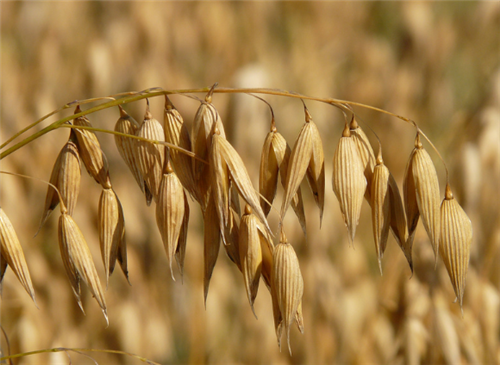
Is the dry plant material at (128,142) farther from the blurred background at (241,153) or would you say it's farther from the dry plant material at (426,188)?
the blurred background at (241,153)

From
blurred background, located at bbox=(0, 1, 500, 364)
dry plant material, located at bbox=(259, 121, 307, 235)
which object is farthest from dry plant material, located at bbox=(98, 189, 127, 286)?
blurred background, located at bbox=(0, 1, 500, 364)

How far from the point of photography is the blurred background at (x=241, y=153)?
81cm

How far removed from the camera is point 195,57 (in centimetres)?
123

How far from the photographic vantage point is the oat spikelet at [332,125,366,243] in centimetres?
41

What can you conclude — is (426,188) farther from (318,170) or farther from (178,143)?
(178,143)

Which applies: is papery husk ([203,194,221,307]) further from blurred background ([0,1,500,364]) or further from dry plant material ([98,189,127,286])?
blurred background ([0,1,500,364])

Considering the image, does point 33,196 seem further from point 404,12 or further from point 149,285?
point 404,12

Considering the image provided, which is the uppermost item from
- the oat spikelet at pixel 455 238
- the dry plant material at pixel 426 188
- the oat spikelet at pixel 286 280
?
the dry plant material at pixel 426 188

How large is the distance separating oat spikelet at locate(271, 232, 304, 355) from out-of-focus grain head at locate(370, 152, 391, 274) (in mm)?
82

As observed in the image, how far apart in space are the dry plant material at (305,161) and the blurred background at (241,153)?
42 cm

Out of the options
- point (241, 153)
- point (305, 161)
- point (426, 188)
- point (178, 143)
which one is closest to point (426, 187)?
point (426, 188)

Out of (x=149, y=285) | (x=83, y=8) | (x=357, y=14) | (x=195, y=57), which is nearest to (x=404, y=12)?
(x=357, y=14)

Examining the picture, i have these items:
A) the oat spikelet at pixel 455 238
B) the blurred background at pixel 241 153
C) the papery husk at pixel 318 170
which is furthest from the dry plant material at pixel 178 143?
the blurred background at pixel 241 153

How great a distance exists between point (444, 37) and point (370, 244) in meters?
0.69
